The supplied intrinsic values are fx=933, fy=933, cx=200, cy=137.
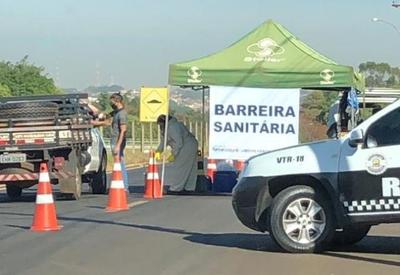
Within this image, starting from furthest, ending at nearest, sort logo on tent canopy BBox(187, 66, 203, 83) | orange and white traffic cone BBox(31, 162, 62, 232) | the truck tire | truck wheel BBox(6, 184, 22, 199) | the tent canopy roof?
truck wheel BBox(6, 184, 22, 199)
logo on tent canopy BBox(187, 66, 203, 83)
the tent canopy roof
the truck tire
orange and white traffic cone BBox(31, 162, 62, 232)

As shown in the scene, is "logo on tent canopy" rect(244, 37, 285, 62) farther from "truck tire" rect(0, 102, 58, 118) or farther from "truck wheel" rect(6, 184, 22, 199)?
"truck wheel" rect(6, 184, 22, 199)

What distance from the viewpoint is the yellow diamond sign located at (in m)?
28.4

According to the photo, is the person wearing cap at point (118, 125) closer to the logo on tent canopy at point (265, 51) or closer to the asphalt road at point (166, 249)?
the logo on tent canopy at point (265, 51)

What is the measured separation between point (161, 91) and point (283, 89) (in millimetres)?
9619

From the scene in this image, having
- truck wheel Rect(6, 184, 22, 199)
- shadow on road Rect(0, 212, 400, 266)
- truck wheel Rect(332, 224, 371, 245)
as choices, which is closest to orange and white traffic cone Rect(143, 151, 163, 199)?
truck wheel Rect(6, 184, 22, 199)

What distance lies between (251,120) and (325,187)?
965 centimetres

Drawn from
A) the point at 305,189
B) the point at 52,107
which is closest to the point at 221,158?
the point at 52,107

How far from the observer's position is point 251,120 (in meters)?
19.5

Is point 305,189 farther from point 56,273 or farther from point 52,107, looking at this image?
point 52,107

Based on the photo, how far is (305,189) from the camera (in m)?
10.0

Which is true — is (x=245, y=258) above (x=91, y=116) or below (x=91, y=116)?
below

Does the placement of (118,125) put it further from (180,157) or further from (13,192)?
(13,192)

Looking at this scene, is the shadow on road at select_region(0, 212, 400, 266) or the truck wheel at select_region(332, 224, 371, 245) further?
the truck wheel at select_region(332, 224, 371, 245)

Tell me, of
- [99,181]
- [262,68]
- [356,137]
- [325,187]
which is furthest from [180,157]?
[356,137]
